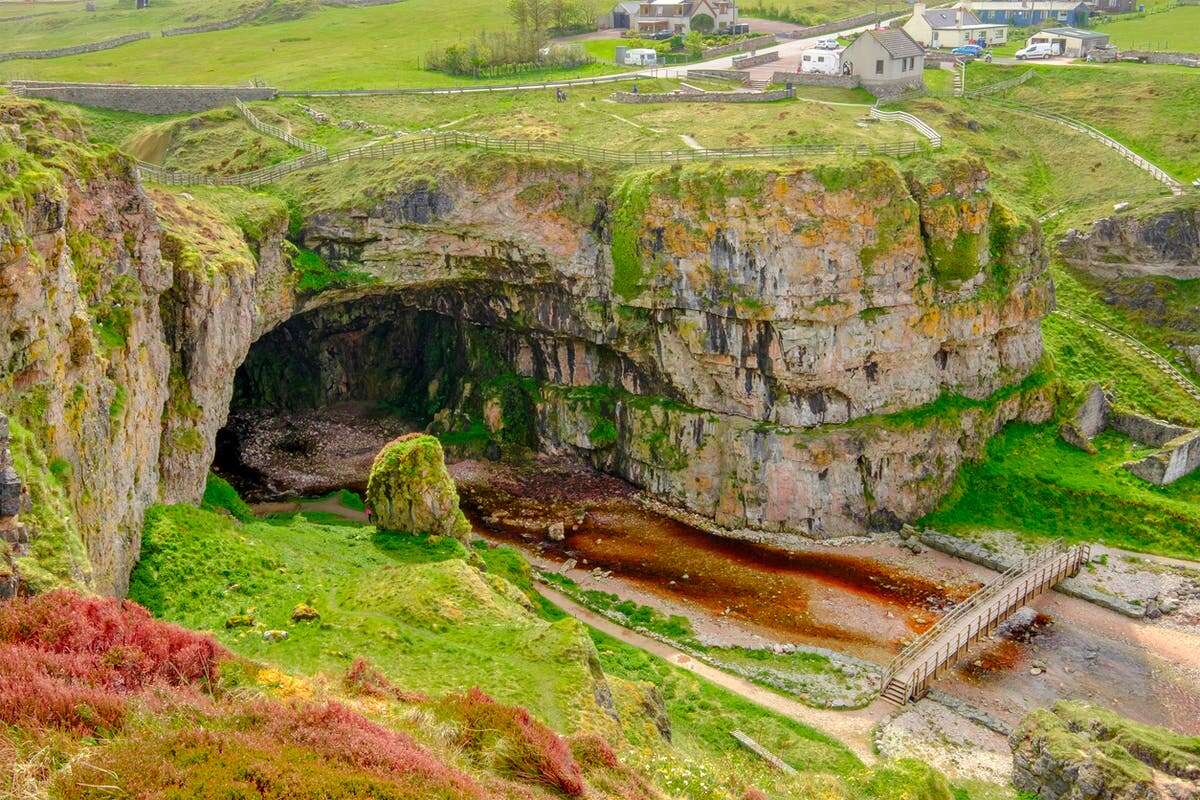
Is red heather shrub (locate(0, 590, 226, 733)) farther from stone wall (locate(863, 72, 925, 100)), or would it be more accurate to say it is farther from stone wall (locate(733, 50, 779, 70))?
stone wall (locate(733, 50, 779, 70))

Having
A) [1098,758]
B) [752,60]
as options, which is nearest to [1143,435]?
[1098,758]

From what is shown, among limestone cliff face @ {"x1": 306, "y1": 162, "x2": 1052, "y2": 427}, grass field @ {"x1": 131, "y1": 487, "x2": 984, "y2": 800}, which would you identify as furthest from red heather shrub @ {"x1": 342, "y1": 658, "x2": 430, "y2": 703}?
limestone cliff face @ {"x1": 306, "y1": 162, "x2": 1052, "y2": 427}

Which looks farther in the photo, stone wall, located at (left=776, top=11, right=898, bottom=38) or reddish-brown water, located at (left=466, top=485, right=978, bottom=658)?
stone wall, located at (left=776, top=11, right=898, bottom=38)

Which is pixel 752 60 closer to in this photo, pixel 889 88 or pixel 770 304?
pixel 889 88

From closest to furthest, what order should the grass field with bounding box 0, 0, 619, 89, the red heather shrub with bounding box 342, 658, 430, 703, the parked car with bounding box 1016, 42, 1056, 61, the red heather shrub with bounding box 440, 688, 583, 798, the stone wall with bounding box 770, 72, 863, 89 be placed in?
the red heather shrub with bounding box 440, 688, 583, 798 < the red heather shrub with bounding box 342, 658, 430, 703 < the stone wall with bounding box 770, 72, 863, 89 < the grass field with bounding box 0, 0, 619, 89 < the parked car with bounding box 1016, 42, 1056, 61

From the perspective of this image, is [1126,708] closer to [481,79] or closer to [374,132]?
[374,132]

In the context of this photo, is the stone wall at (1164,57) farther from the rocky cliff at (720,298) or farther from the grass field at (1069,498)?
the grass field at (1069,498)

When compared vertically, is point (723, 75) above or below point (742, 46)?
below

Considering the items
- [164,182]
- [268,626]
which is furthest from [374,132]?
[268,626]
